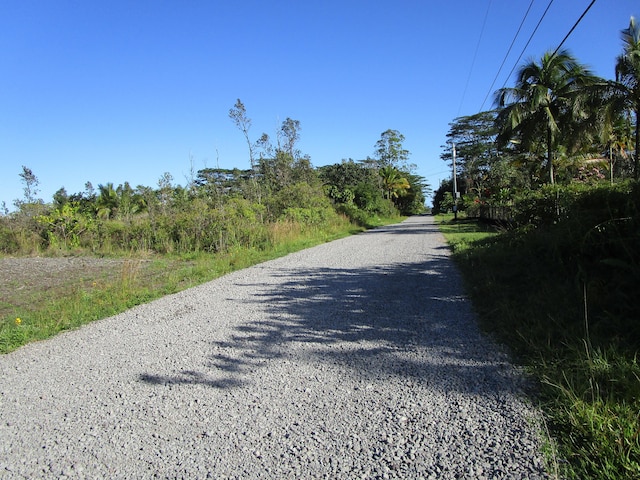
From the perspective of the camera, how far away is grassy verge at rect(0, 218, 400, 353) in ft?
18.7

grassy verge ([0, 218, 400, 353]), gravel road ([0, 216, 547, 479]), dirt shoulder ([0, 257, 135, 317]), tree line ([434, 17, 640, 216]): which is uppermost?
tree line ([434, 17, 640, 216])

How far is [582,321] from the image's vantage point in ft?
14.0

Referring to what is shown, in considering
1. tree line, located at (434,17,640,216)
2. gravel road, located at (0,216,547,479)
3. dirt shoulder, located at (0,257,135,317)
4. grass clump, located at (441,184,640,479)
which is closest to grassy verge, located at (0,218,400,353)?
dirt shoulder, located at (0,257,135,317)

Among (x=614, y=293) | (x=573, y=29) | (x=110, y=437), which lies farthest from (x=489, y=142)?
(x=110, y=437)

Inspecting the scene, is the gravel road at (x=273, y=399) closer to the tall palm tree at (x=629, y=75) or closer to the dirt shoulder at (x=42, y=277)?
the dirt shoulder at (x=42, y=277)

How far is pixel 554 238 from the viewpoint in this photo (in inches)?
258

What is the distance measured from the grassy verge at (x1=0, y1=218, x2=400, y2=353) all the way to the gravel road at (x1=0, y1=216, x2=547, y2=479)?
0.48 metres

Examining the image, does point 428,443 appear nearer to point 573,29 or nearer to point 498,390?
point 498,390

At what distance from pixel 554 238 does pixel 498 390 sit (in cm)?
431

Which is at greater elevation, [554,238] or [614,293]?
[554,238]

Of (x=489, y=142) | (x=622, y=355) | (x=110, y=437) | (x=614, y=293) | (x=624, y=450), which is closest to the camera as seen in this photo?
(x=624, y=450)

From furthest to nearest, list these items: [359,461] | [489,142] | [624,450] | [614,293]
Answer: [489,142]
[614,293]
[359,461]
[624,450]

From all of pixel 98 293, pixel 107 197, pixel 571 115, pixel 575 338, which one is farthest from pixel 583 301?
pixel 107 197

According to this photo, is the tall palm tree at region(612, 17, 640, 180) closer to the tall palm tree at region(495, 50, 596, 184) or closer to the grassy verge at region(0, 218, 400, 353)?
the tall palm tree at region(495, 50, 596, 184)
